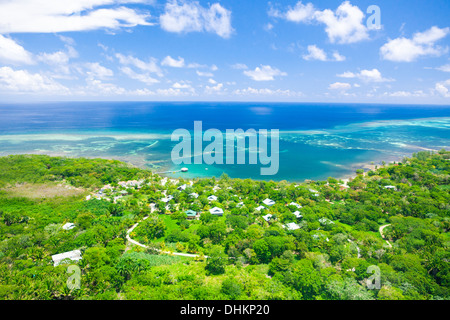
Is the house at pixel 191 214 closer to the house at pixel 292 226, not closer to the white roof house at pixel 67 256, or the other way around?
the house at pixel 292 226

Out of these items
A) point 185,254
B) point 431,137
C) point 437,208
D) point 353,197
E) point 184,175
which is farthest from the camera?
point 431,137

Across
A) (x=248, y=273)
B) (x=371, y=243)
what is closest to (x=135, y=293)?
(x=248, y=273)

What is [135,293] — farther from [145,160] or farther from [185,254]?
[145,160]

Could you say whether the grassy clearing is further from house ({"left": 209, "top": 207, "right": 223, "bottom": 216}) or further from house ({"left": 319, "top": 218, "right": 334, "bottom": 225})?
house ({"left": 319, "top": 218, "right": 334, "bottom": 225})

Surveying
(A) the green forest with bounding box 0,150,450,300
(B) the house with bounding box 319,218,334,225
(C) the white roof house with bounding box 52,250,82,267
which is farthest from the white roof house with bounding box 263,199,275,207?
(C) the white roof house with bounding box 52,250,82,267

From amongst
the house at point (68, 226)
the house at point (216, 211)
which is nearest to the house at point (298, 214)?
the house at point (216, 211)

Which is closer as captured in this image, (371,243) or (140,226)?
(371,243)

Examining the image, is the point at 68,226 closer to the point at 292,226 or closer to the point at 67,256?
the point at 67,256
